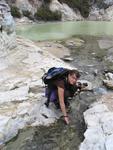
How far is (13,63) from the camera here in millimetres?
13211

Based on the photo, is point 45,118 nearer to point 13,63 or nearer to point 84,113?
point 84,113

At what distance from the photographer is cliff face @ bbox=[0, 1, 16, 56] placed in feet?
47.9

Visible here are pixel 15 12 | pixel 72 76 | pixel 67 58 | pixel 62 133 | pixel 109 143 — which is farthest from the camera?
pixel 15 12

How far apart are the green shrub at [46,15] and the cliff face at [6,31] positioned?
2499 cm

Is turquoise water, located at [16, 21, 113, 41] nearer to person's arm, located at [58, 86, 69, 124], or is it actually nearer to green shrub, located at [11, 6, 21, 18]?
green shrub, located at [11, 6, 21, 18]

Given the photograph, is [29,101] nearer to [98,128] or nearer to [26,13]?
[98,128]

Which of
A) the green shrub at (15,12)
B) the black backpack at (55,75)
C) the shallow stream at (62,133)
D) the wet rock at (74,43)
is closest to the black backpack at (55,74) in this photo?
the black backpack at (55,75)

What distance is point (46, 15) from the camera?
1623 inches

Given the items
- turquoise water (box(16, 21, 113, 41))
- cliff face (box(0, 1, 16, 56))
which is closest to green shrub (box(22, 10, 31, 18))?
turquoise water (box(16, 21, 113, 41))

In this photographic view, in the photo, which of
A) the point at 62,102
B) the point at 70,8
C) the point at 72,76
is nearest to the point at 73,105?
the point at 62,102

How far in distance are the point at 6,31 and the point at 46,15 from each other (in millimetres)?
26442

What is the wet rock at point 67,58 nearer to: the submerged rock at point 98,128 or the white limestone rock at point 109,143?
the submerged rock at point 98,128

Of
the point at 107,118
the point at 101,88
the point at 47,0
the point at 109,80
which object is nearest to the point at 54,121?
the point at 107,118

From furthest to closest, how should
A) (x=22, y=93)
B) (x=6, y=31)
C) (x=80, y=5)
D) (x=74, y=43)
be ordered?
(x=80, y=5)
(x=74, y=43)
(x=6, y=31)
(x=22, y=93)
